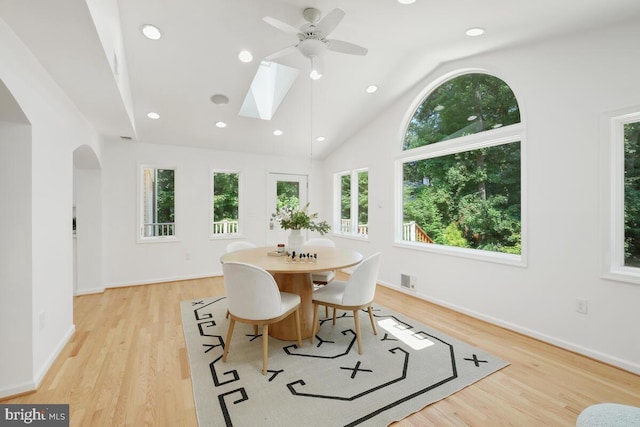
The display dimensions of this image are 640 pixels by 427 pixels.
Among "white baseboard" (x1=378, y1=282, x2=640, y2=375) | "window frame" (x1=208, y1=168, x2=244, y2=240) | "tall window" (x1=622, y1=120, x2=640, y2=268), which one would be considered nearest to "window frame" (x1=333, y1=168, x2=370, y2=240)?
"window frame" (x1=208, y1=168, x2=244, y2=240)

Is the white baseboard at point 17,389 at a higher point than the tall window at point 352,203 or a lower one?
lower

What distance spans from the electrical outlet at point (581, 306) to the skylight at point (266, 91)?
3931mm

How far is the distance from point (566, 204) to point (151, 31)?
13.6 feet

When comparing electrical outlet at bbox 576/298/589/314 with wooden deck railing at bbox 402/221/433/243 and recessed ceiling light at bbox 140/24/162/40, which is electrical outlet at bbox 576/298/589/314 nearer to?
wooden deck railing at bbox 402/221/433/243

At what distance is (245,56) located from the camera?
3.15 m

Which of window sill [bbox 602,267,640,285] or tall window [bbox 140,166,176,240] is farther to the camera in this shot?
tall window [bbox 140,166,176,240]

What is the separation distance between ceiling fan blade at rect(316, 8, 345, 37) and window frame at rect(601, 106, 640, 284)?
233 centimetres

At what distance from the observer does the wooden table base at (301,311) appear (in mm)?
2766

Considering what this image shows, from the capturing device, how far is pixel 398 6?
2.46 meters

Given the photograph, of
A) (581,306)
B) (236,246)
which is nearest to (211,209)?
(236,246)

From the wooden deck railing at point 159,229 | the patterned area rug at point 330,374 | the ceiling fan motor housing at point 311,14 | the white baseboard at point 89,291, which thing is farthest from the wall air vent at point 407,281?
the white baseboard at point 89,291

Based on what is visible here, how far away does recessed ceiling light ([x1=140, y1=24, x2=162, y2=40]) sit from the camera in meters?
2.64

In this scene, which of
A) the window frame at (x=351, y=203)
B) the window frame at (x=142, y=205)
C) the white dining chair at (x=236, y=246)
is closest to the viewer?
the white dining chair at (x=236, y=246)

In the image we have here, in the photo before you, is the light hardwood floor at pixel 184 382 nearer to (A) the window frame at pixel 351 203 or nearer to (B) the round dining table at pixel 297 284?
(B) the round dining table at pixel 297 284
